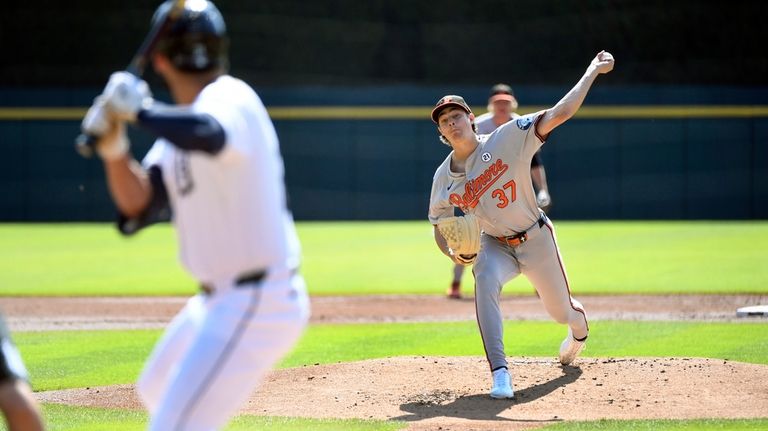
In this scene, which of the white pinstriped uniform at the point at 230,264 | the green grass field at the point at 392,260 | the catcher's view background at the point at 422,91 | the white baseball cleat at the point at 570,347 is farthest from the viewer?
the catcher's view background at the point at 422,91

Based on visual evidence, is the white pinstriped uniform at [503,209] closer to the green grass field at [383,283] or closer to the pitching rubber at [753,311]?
the green grass field at [383,283]

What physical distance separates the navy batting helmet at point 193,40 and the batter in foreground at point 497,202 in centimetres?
322

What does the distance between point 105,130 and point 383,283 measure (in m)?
11.1

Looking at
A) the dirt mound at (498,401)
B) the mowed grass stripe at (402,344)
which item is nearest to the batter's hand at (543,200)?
the mowed grass stripe at (402,344)

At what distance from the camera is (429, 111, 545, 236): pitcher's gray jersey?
7.18 m

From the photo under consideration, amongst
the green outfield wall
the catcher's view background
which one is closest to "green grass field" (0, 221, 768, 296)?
the green outfield wall

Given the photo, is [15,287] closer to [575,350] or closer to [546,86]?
[575,350]

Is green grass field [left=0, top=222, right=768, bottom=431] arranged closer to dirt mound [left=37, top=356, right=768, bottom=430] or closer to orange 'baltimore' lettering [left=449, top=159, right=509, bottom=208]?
dirt mound [left=37, top=356, right=768, bottom=430]

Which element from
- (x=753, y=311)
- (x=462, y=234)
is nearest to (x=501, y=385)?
(x=462, y=234)

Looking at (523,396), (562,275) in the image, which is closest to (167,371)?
(523,396)

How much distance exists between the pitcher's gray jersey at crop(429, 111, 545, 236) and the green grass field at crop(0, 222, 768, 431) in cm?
169

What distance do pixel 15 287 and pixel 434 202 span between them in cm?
868

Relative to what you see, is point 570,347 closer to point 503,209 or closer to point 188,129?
point 503,209

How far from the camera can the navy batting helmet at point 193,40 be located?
12.6ft
